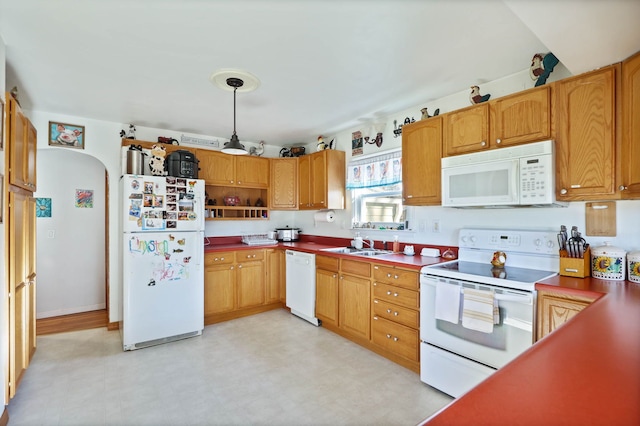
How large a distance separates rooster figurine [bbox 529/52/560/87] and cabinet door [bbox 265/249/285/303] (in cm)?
334

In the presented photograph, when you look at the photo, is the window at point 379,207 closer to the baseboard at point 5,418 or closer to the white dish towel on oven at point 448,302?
the white dish towel on oven at point 448,302

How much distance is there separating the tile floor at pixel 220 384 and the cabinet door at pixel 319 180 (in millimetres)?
1694

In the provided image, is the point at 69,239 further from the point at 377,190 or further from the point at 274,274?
the point at 377,190

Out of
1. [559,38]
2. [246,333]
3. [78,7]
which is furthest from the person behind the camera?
[246,333]

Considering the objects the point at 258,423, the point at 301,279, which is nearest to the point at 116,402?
the point at 258,423

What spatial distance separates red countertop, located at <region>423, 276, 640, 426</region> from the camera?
57cm

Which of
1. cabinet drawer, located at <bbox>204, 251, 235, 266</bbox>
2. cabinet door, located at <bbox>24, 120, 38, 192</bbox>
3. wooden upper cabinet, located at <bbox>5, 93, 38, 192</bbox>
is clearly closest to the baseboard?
wooden upper cabinet, located at <bbox>5, 93, 38, 192</bbox>

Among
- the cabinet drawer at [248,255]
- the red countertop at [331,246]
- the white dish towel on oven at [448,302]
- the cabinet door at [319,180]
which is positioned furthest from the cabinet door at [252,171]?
the white dish towel on oven at [448,302]

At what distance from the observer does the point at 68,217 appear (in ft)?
13.7

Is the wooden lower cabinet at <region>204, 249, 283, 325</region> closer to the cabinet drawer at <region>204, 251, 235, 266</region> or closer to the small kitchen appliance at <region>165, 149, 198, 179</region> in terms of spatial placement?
the cabinet drawer at <region>204, 251, 235, 266</region>

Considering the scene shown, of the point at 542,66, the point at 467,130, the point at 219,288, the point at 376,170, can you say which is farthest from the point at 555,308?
the point at 219,288

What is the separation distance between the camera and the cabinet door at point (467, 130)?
2.43 metres

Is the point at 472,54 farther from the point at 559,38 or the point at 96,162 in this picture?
the point at 96,162

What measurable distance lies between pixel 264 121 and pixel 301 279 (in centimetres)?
199
